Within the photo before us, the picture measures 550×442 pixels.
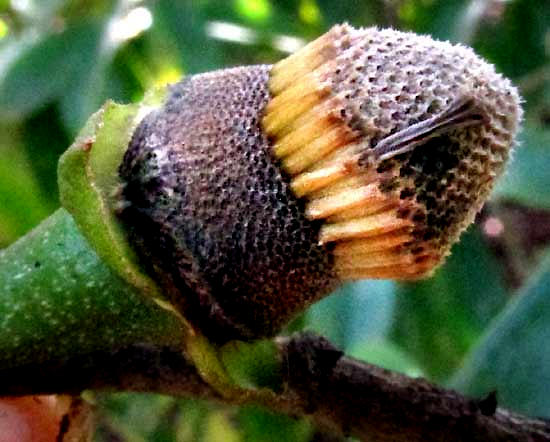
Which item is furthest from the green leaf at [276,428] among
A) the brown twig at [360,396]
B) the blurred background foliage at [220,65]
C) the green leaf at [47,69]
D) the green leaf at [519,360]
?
the green leaf at [47,69]

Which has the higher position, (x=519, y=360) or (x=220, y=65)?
(x=220, y=65)

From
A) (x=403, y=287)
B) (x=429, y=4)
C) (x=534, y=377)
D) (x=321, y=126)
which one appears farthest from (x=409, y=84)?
(x=429, y=4)

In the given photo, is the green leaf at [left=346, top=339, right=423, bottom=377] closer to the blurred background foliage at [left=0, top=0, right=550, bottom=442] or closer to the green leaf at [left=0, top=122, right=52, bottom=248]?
the blurred background foliage at [left=0, top=0, right=550, bottom=442]

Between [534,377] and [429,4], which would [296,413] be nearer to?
[534,377]

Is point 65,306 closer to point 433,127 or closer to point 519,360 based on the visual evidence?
point 433,127

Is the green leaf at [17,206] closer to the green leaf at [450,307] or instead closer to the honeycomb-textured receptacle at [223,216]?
the honeycomb-textured receptacle at [223,216]

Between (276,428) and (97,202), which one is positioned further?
(276,428)

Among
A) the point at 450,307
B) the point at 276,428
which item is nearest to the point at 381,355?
the point at 276,428
